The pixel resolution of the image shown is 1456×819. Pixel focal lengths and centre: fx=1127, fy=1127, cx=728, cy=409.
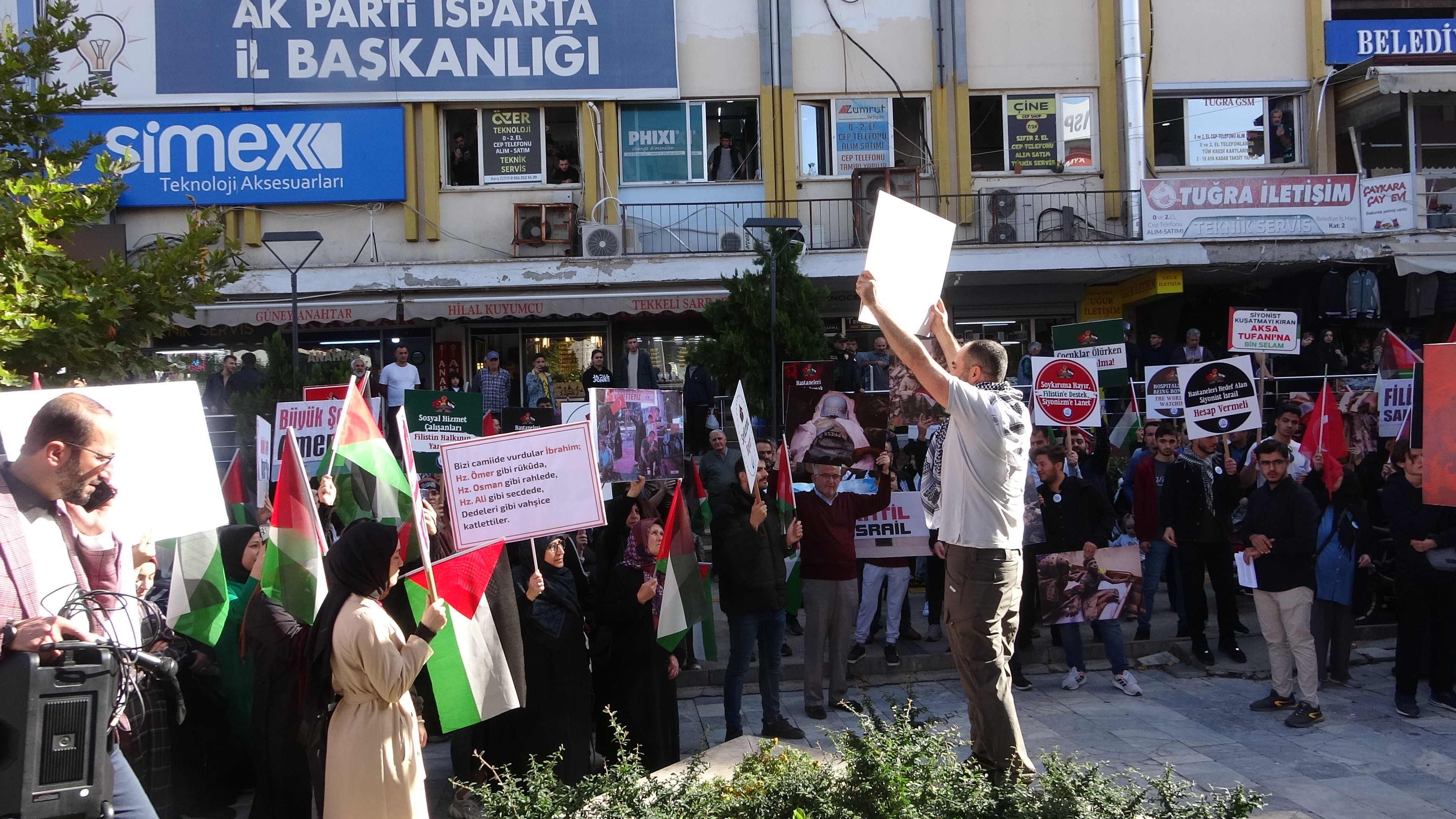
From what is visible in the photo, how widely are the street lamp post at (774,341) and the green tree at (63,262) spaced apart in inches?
224

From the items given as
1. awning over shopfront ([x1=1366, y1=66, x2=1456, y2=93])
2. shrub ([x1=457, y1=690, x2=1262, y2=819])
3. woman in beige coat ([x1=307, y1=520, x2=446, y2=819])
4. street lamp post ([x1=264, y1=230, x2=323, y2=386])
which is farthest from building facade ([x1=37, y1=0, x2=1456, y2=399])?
shrub ([x1=457, y1=690, x2=1262, y2=819])

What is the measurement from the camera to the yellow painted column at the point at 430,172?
18.5 m

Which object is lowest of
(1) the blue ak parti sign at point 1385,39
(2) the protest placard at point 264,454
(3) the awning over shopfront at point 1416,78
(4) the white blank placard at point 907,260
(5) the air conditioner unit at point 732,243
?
(2) the protest placard at point 264,454

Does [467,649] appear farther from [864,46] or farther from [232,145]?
[864,46]

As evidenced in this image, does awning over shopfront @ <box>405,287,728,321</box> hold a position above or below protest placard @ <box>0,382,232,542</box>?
above

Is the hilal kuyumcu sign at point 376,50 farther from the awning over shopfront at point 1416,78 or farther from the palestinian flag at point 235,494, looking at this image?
the palestinian flag at point 235,494

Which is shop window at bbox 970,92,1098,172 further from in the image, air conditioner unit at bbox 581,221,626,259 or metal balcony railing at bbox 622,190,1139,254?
air conditioner unit at bbox 581,221,626,259

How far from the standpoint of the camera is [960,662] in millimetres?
4566

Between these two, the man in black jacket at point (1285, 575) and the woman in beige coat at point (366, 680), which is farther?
the man in black jacket at point (1285, 575)

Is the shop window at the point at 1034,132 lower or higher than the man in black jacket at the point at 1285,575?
higher

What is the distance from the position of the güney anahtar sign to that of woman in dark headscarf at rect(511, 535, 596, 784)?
1430cm

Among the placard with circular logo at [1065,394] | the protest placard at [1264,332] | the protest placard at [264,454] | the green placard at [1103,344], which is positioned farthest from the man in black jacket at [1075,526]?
the protest placard at [264,454]

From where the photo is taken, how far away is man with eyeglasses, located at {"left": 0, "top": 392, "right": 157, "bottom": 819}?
11.1ft

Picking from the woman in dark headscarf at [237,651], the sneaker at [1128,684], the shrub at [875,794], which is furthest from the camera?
the sneaker at [1128,684]
